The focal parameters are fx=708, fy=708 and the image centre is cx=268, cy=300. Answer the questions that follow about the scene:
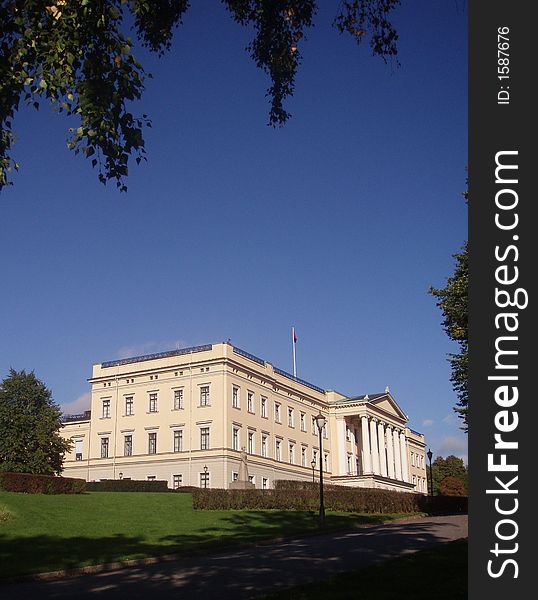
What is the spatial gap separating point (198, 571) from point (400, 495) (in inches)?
1158

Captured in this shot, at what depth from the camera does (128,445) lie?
6550 cm

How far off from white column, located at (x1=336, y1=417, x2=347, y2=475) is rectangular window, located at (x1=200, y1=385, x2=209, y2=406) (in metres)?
22.3

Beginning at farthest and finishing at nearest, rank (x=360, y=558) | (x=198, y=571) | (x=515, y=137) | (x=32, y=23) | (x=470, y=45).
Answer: (x=360, y=558)
(x=198, y=571)
(x=32, y=23)
(x=470, y=45)
(x=515, y=137)

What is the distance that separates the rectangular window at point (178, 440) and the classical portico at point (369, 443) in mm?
21640

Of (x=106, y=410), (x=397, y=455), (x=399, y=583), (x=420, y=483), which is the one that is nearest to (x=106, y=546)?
(x=399, y=583)

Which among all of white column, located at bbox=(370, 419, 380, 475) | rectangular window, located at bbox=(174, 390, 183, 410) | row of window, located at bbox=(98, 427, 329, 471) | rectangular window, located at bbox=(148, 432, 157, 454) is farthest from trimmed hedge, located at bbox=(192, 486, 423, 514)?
white column, located at bbox=(370, 419, 380, 475)

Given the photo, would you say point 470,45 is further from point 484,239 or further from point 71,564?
point 71,564

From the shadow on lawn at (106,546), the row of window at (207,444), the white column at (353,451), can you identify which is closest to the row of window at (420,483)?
the white column at (353,451)

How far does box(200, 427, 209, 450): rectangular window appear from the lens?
61.8 meters

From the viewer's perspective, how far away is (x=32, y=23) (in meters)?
6.29

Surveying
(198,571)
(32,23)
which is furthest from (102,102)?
(198,571)

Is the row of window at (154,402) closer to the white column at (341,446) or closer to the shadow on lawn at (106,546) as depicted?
the white column at (341,446)

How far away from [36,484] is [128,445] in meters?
28.6

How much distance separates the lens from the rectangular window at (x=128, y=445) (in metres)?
65.2
